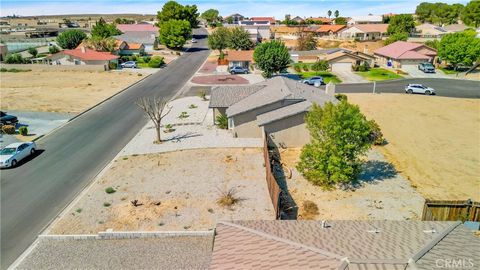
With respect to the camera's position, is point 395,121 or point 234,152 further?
point 395,121

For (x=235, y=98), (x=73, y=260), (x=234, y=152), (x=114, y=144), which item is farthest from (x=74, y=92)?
(x=73, y=260)

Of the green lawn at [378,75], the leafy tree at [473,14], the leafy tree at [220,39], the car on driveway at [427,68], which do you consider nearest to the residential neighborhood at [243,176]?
the green lawn at [378,75]

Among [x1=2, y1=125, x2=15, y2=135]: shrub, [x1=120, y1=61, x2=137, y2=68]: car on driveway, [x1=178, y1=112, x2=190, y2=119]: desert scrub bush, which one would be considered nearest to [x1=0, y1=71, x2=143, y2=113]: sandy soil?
[x1=120, y1=61, x2=137, y2=68]: car on driveway

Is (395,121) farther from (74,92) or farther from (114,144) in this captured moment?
(74,92)

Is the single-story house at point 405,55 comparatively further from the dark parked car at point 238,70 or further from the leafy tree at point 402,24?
the leafy tree at point 402,24

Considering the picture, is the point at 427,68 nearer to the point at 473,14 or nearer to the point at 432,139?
the point at 432,139

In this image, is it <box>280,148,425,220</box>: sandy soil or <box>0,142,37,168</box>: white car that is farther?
<box>0,142,37,168</box>: white car

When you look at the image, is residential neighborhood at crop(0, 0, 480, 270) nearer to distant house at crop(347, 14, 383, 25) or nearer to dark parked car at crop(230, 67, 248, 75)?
dark parked car at crop(230, 67, 248, 75)
